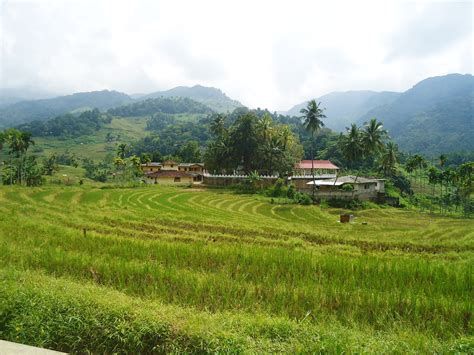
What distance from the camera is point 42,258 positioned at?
9.87m

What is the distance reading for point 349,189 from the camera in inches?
1801

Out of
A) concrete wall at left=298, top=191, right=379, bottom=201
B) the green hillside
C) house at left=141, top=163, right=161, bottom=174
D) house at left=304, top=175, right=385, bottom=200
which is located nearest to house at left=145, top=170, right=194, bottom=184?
house at left=141, top=163, right=161, bottom=174

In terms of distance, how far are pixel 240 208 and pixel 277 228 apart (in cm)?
1649

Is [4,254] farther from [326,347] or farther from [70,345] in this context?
[326,347]

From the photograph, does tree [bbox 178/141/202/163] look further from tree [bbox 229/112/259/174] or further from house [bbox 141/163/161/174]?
tree [bbox 229/112/259/174]

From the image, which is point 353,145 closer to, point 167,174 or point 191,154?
point 167,174

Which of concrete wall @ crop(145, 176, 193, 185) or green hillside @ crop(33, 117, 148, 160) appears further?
green hillside @ crop(33, 117, 148, 160)

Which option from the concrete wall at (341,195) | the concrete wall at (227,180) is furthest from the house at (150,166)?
the concrete wall at (341,195)

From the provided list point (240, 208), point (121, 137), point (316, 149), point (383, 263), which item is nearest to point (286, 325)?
point (383, 263)

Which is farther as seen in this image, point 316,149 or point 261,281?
point 316,149

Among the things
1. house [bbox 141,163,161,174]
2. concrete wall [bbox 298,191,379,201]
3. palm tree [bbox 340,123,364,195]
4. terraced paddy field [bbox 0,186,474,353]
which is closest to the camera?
terraced paddy field [bbox 0,186,474,353]

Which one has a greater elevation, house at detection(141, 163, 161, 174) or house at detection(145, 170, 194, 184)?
house at detection(141, 163, 161, 174)

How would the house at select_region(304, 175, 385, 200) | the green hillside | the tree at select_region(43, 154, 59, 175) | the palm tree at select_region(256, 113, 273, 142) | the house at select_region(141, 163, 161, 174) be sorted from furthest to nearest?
the green hillside, the house at select_region(141, 163, 161, 174), the tree at select_region(43, 154, 59, 175), the palm tree at select_region(256, 113, 273, 142), the house at select_region(304, 175, 385, 200)

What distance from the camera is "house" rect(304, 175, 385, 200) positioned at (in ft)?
149
